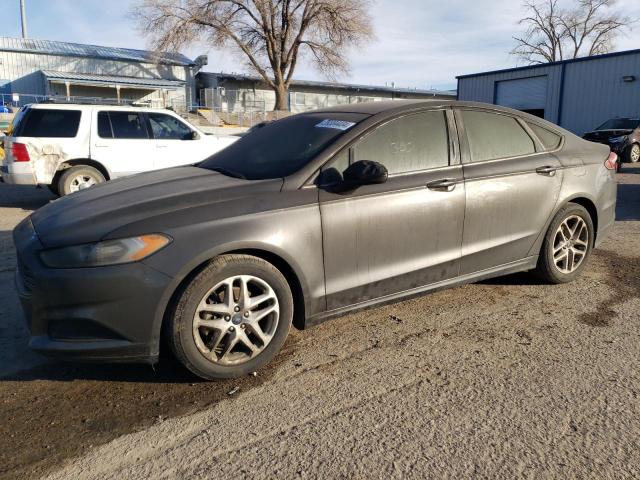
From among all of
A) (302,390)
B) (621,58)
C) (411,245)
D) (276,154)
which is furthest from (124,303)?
(621,58)

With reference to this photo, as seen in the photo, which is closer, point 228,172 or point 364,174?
point 364,174

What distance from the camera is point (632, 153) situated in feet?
54.6

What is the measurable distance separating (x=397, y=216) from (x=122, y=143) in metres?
7.10

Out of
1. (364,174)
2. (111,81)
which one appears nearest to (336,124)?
(364,174)

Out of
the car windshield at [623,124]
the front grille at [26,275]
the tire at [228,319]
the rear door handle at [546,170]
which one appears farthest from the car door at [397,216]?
the car windshield at [623,124]

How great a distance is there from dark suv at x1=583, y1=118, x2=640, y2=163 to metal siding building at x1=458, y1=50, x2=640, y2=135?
24.3 ft

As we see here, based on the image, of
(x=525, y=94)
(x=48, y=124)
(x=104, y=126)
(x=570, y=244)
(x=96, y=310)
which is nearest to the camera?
(x=96, y=310)

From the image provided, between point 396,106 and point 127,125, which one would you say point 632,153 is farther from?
point 396,106

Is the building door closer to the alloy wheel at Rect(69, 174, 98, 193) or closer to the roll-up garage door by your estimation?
the roll-up garage door

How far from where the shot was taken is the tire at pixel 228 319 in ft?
9.29

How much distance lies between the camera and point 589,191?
4539 mm

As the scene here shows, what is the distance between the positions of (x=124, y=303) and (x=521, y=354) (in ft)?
7.92

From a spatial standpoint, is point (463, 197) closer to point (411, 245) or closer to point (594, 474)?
point (411, 245)

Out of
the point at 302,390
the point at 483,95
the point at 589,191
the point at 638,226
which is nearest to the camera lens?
the point at 302,390
